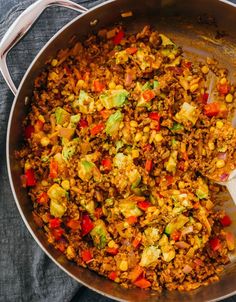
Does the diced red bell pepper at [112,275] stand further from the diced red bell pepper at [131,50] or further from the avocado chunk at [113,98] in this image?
the diced red bell pepper at [131,50]

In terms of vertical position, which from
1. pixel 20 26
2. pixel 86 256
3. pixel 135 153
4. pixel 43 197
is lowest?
pixel 86 256

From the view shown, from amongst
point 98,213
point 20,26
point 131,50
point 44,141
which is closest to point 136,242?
point 98,213

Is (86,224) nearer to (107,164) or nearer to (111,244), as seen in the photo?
(111,244)

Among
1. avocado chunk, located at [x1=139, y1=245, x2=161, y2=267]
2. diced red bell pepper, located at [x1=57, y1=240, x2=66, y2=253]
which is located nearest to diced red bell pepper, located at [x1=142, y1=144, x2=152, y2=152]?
avocado chunk, located at [x1=139, y1=245, x2=161, y2=267]

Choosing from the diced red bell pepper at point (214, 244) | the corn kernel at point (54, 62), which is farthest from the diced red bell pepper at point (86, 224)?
the corn kernel at point (54, 62)

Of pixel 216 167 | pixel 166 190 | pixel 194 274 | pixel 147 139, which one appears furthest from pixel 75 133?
pixel 194 274

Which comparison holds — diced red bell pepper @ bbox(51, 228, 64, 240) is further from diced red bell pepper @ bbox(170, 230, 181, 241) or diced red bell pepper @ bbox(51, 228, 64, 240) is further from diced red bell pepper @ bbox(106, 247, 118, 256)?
diced red bell pepper @ bbox(170, 230, 181, 241)
